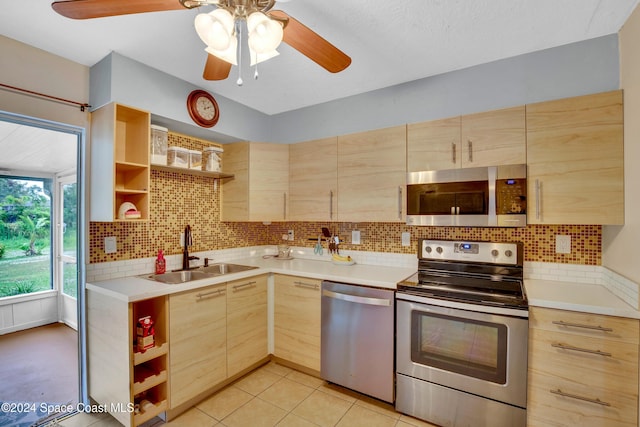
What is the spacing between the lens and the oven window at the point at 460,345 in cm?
172

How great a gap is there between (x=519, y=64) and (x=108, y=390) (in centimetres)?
350

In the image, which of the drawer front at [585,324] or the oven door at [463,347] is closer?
the drawer front at [585,324]

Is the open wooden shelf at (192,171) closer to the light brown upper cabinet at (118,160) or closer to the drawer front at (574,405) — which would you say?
the light brown upper cabinet at (118,160)

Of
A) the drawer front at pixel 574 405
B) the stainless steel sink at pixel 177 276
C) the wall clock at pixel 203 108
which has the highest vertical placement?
the wall clock at pixel 203 108

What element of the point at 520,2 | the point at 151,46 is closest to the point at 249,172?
the point at 151,46

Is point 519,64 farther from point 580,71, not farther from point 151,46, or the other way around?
point 151,46

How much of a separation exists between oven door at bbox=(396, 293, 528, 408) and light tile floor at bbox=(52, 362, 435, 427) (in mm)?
376

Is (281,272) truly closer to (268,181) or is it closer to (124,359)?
(268,181)

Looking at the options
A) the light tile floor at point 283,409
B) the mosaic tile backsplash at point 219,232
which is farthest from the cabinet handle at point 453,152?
the light tile floor at point 283,409

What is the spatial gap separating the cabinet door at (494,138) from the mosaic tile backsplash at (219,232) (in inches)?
22.0

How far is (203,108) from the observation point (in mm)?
2496

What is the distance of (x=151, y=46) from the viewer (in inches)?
75.7

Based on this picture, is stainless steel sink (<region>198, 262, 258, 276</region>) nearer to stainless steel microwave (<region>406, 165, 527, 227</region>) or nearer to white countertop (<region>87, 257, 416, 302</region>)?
white countertop (<region>87, 257, 416, 302</region>)

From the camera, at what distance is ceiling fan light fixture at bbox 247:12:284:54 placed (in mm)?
1164
